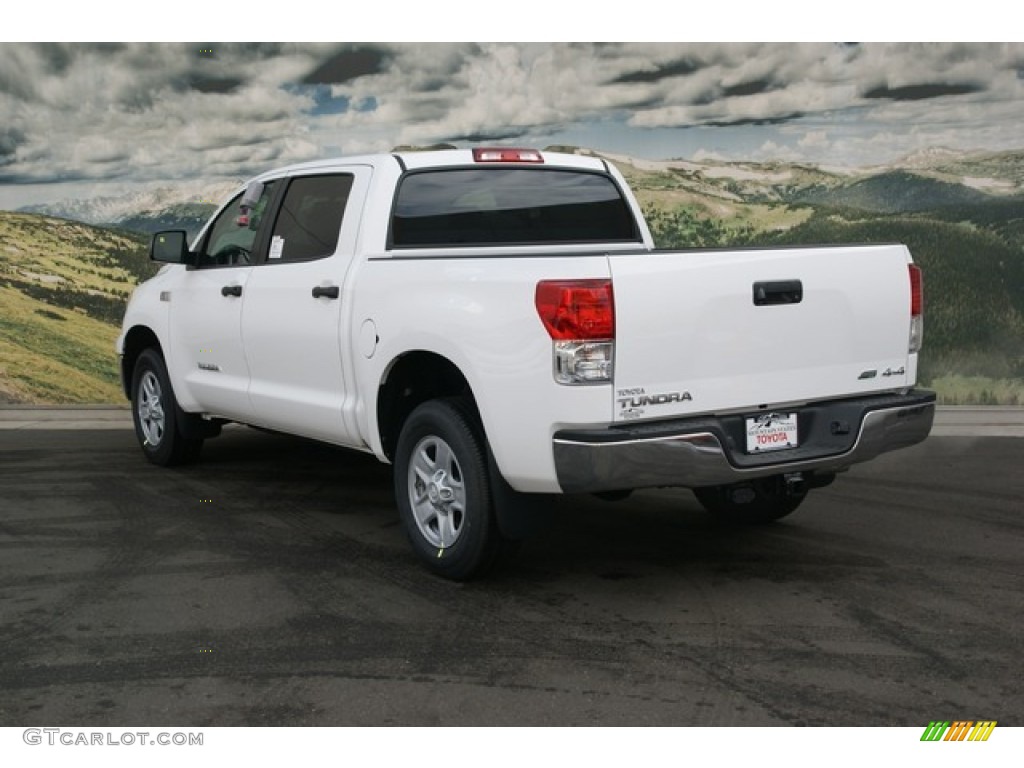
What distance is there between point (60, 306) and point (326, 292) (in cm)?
787

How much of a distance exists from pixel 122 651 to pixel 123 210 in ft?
31.3

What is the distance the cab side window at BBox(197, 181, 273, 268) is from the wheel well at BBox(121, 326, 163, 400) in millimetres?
936

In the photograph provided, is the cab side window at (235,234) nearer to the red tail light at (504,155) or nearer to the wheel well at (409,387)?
the red tail light at (504,155)

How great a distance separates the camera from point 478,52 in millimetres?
13094

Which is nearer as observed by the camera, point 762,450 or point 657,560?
point 762,450

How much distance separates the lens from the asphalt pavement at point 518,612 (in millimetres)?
4281

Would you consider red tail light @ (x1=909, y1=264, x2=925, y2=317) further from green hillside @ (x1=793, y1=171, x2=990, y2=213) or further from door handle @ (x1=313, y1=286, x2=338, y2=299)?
green hillside @ (x1=793, y1=171, x2=990, y2=213)

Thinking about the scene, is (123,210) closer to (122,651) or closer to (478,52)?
(478,52)

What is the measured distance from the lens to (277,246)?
7.09 meters

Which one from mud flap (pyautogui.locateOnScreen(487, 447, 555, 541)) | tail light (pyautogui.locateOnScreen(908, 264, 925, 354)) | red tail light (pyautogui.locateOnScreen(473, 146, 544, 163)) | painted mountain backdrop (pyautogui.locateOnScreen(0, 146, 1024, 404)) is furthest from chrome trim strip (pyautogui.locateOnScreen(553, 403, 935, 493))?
painted mountain backdrop (pyautogui.locateOnScreen(0, 146, 1024, 404))

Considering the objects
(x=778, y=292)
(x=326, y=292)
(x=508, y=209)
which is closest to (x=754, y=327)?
(x=778, y=292)

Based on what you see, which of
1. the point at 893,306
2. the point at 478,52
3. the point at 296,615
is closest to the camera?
the point at 296,615

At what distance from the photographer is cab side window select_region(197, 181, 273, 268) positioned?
7430 mm
